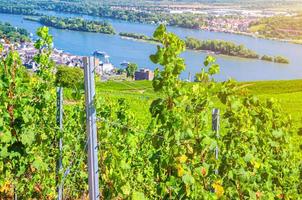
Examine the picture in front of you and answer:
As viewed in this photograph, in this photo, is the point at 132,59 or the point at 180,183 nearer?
the point at 180,183

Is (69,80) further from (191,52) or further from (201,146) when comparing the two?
(191,52)

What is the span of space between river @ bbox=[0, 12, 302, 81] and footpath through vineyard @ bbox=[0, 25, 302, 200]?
43.6 meters

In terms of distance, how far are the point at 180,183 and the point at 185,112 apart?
36cm

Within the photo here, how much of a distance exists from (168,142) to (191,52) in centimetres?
7129

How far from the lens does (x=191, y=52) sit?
241 ft

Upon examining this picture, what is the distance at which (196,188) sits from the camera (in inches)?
104

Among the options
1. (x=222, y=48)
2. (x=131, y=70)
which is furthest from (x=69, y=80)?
(x=222, y=48)

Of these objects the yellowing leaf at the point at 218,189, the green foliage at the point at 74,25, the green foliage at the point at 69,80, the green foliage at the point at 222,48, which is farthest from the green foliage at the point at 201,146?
the green foliage at the point at 74,25

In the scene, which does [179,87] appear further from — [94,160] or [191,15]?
[191,15]

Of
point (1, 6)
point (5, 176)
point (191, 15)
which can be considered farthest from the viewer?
point (191, 15)

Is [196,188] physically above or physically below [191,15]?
above

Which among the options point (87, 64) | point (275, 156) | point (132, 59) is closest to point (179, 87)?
point (87, 64)

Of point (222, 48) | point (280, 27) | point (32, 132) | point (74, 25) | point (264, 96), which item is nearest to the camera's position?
point (32, 132)

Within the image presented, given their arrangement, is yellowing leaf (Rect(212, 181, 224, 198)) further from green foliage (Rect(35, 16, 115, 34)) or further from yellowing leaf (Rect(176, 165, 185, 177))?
green foliage (Rect(35, 16, 115, 34))
